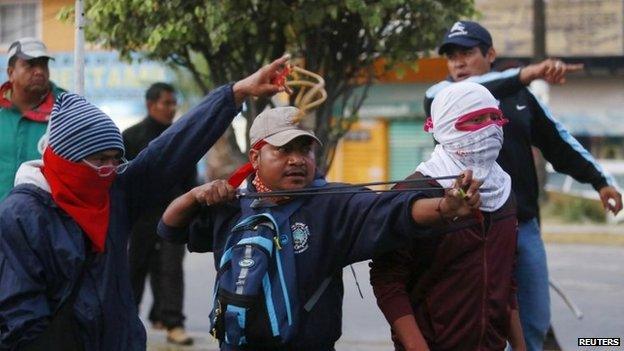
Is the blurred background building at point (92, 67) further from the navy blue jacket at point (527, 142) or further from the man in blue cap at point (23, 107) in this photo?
the navy blue jacket at point (527, 142)

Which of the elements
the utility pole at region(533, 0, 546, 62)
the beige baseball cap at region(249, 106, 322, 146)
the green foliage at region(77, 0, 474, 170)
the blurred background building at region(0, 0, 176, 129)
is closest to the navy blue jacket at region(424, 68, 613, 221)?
the green foliage at region(77, 0, 474, 170)

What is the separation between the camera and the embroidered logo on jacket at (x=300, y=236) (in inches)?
139

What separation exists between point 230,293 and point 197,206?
358 mm

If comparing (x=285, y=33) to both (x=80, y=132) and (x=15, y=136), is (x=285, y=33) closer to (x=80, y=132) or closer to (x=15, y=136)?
(x=15, y=136)

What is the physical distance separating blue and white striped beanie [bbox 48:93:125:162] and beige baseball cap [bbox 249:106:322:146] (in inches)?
18.7

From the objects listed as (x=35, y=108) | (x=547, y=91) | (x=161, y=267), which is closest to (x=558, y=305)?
(x=161, y=267)

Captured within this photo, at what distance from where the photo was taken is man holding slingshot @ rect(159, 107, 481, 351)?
11.3 ft

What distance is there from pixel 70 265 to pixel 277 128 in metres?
0.82

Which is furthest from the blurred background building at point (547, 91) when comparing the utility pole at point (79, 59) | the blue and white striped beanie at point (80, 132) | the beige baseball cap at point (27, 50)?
the blue and white striped beanie at point (80, 132)

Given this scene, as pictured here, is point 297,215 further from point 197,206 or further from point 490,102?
point 490,102

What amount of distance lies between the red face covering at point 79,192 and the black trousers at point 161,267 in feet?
13.9

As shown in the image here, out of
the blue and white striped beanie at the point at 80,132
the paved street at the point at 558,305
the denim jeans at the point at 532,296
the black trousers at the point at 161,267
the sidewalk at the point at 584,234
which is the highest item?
the blue and white striped beanie at the point at 80,132

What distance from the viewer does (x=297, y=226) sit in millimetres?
3545

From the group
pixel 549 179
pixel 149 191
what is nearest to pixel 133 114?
pixel 549 179
